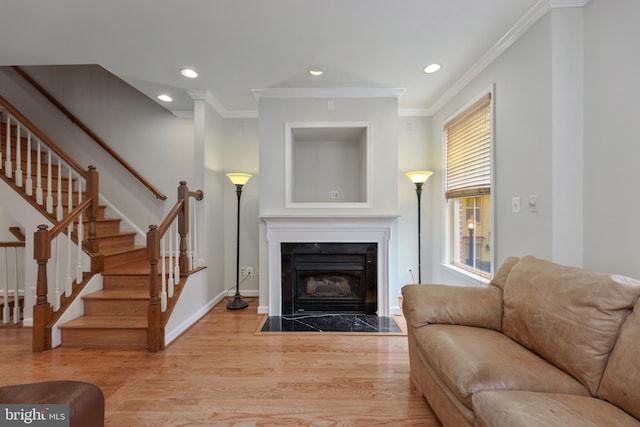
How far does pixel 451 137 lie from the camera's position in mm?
3316

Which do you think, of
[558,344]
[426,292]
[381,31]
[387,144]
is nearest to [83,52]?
[381,31]

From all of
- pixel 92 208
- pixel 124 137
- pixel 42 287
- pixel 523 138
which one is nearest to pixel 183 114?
pixel 124 137

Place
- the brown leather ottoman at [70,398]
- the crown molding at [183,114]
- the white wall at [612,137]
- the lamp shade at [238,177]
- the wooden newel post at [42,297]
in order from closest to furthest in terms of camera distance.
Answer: the brown leather ottoman at [70,398]
the white wall at [612,137]
the wooden newel post at [42,297]
the lamp shade at [238,177]
the crown molding at [183,114]

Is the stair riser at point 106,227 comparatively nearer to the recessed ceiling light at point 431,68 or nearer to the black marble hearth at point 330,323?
the black marble hearth at point 330,323

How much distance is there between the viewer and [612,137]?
5.52 ft

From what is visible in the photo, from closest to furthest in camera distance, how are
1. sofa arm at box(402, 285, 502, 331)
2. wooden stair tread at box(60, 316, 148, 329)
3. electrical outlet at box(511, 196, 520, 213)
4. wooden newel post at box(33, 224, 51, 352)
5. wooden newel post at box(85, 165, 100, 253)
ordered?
sofa arm at box(402, 285, 502, 331) < electrical outlet at box(511, 196, 520, 213) < wooden newel post at box(33, 224, 51, 352) < wooden stair tread at box(60, 316, 148, 329) < wooden newel post at box(85, 165, 100, 253)

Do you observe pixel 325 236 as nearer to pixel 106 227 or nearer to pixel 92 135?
pixel 106 227

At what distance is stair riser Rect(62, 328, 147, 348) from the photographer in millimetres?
2469

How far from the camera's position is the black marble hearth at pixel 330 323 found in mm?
2854

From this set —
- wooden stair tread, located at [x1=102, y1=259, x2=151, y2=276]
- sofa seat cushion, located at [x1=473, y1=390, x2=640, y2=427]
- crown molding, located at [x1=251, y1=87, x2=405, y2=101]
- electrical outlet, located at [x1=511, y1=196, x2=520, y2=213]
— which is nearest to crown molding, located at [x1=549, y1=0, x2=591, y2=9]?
electrical outlet, located at [x1=511, y1=196, x2=520, y2=213]

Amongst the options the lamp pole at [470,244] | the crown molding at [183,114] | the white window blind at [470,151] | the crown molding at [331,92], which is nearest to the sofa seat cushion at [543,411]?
the white window blind at [470,151]

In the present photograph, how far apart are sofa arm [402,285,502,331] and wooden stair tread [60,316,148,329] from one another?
92.6 inches

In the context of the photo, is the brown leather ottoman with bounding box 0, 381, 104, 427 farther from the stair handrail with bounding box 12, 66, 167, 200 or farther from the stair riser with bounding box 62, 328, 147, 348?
the stair handrail with bounding box 12, 66, 167, 200

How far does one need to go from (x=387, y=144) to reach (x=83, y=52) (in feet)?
10.1
